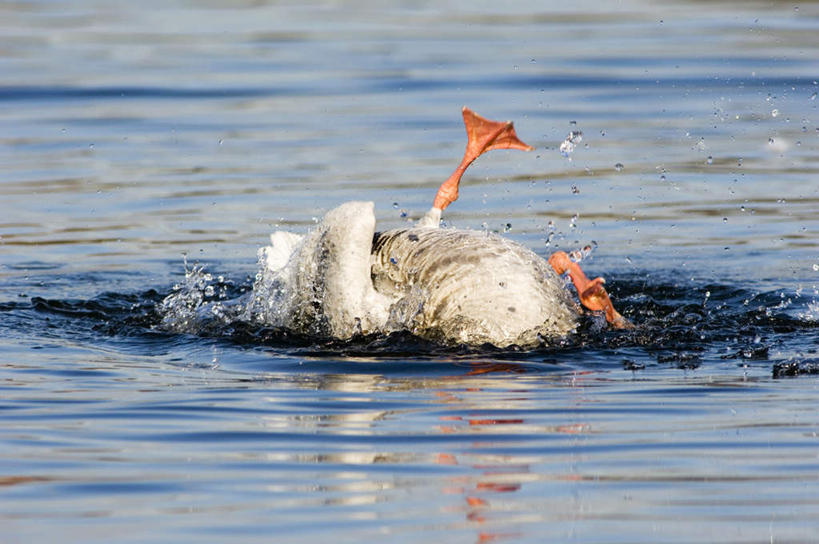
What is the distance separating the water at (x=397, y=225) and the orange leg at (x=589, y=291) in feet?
0.43

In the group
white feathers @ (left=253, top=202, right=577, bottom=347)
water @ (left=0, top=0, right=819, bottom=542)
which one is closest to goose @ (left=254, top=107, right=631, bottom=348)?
white feathers @ (left=253, top=202, right=577, bottom=347)

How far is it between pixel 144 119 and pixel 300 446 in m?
9.12

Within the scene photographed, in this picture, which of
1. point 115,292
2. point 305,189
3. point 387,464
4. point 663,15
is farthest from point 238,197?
point 663,15

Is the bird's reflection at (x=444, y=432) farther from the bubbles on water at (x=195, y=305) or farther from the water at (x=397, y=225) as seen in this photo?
the bubbles on water at (x=195, y=305)

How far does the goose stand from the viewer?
6.88m

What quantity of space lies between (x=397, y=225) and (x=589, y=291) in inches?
140

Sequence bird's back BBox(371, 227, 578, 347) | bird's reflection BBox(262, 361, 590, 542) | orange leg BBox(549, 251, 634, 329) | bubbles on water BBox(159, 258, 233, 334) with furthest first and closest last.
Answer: bubbles on water BBox(159, 258, 233, 334) → orange leg BBox(549, 251, 634, 329) → bird's back BBox(371, 227, 578, 347) → bird's reflection BBox(262, 361, 590, 542)

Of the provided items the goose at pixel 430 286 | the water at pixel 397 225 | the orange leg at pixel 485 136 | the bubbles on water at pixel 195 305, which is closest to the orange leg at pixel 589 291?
the goose at pixel 430 286

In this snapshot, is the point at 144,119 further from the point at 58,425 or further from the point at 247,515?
the point at 247,515

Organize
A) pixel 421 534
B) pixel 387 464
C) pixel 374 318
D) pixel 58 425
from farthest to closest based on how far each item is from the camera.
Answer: pixel 374 318 → pixel 58 425 → pixel 387 464 → pixel 421 534

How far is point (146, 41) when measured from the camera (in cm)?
1797

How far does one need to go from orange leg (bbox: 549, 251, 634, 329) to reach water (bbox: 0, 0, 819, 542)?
5.1 inches

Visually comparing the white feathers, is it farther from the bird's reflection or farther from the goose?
the bird's reflection

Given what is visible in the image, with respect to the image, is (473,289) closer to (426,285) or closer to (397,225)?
(426,285)
